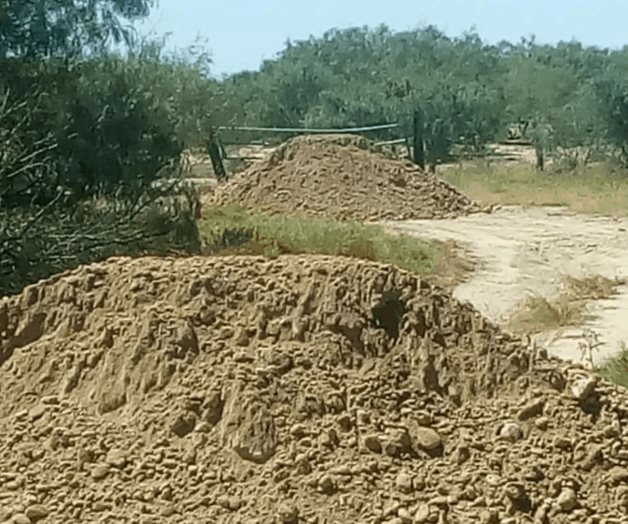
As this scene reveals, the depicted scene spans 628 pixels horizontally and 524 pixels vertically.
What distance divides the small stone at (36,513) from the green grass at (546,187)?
1847 cm

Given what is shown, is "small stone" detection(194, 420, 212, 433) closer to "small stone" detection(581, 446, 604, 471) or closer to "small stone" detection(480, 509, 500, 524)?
"small stone" detection(480, 509, 500, 524)

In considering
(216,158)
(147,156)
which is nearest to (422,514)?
(147,156)

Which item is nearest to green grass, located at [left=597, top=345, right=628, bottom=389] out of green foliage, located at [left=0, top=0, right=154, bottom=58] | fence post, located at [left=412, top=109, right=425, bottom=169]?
green foliage, located at [left=0, top=0, right=154, bottom=58]

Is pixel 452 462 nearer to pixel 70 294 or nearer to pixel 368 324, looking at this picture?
pixel 368 324

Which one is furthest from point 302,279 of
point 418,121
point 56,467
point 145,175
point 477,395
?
point 418,121

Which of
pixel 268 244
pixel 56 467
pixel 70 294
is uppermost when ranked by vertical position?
pixel 70 294

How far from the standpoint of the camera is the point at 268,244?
16.1 metres

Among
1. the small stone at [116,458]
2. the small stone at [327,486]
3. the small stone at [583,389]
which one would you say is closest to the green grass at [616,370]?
the small stone at [583,389]

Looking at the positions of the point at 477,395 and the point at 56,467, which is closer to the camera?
the point at 56,467

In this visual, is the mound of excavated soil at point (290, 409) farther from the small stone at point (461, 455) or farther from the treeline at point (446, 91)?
the treeline at point (446, 91)

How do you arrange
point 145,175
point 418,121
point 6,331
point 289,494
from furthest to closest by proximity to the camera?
point 418,121 → point 145,175 → point 6,331 → point 289,494

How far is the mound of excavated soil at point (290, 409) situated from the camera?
15.5ft

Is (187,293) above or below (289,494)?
above

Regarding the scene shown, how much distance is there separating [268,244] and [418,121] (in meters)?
15.6
